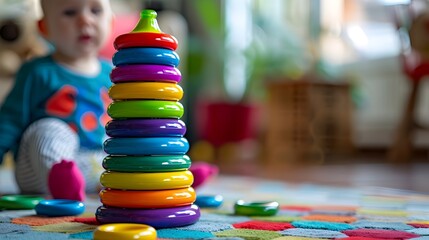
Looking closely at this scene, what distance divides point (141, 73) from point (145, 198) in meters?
0.19

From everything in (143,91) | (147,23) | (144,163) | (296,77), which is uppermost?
(296,77)

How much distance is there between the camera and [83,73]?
58.6 inches

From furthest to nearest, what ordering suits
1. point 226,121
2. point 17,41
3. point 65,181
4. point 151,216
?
point 226,121 → point 17,41 → point 65,181 → point 151,216

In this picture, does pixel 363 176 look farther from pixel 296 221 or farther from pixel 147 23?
pixel 147 23

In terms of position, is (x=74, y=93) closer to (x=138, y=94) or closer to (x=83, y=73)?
(x=83, y=73)

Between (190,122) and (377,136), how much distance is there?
3.94ft

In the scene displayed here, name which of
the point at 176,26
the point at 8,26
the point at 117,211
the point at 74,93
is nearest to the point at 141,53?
the point at 117,211

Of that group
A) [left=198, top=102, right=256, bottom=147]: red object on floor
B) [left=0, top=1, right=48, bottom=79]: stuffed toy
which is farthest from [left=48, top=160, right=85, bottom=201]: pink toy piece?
[left=198, top=102, right=256, bottom=147]: red object on floor

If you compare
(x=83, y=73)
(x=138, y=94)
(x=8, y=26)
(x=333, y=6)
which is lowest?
(x=138, y=94)

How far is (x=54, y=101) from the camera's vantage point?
143cm

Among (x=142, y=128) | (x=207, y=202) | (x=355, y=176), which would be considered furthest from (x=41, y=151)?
(x=355, y=176)

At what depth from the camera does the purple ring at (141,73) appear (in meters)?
0.91

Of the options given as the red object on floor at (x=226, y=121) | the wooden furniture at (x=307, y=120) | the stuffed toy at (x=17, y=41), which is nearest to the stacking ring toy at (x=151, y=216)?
the stuffed toy at (x=17, y=41)

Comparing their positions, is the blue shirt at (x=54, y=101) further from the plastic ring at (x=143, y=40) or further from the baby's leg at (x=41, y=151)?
the plastic ring at (x=143, y=40)
